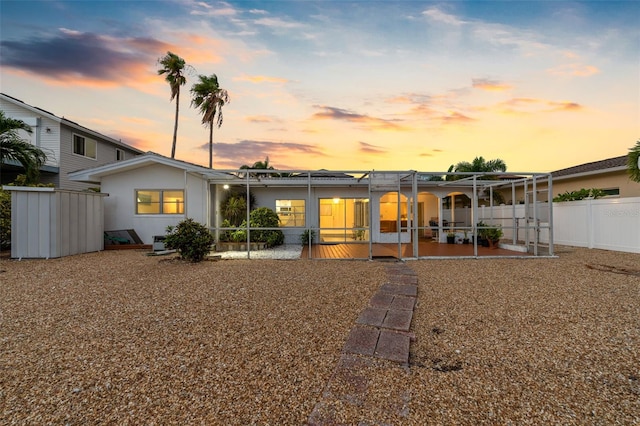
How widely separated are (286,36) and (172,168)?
6.50m

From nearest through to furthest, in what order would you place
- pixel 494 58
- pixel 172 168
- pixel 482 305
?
1. pixel 482 305
2. pixel 494 58
3. pixel 172 168

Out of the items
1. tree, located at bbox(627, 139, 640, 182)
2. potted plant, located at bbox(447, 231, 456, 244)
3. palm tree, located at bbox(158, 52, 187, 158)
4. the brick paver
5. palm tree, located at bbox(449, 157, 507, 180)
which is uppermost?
palm tree, located at bbox(158, 52, 187, 158)

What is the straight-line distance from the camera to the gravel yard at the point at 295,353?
1989 mm

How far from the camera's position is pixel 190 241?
795cm

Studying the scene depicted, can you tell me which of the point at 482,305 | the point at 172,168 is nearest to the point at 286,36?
the point at 172,168

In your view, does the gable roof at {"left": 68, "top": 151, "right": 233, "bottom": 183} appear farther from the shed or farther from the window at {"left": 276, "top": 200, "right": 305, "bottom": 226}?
the window at {"left": 276, "top": 200, "right": 305, "bottom": 226}

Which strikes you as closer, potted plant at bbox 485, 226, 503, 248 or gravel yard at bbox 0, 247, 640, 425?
gravel yard at bbox 0, 247, 640, 425

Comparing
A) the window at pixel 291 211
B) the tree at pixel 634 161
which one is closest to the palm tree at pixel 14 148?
the window at pixel 291 211

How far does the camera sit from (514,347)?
297 cm

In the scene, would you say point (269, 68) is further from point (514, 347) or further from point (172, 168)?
point (514, 347)

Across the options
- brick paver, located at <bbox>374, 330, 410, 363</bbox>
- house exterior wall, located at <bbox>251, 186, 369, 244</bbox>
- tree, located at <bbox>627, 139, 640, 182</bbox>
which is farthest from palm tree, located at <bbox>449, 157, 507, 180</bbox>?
brick paver, located at <bbox>374, 330, 410, 363</bbox>

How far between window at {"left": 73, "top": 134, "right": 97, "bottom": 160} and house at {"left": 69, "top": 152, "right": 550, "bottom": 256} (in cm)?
448

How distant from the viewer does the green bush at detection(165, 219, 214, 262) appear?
7863 mm

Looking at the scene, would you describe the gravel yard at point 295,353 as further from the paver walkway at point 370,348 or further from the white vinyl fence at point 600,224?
the white vinyl fence at point 600,224
